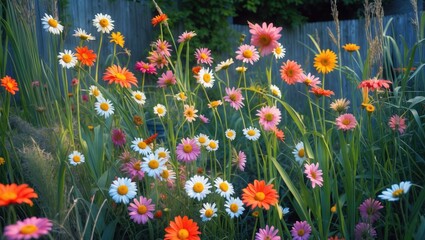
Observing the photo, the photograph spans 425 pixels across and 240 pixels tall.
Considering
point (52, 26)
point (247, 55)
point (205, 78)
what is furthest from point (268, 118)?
point (52, 26)

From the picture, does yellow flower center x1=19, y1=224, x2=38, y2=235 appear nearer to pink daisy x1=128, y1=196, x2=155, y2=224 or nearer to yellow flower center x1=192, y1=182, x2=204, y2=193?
pink daisy x1=128, y1=196, x2=155, y2=224

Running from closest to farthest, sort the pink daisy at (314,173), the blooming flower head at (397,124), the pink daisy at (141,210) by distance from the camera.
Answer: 1. the pink daisy at (141,210)
2. the pink daisy at (314,173)
3. the blooming flower head at (397,124)

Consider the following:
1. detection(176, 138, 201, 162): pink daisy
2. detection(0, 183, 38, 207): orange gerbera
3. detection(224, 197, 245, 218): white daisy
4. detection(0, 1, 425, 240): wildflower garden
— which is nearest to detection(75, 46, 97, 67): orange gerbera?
detection(0, 1, 425, 240): wildflower garden

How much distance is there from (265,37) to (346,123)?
393 millimetres

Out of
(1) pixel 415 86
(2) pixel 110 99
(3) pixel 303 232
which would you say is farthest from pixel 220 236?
(1) pixel 415 86

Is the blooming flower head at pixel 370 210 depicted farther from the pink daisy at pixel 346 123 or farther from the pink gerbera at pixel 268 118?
the pink gerbera at pixel 268 118

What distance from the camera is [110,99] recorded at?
2.19 m

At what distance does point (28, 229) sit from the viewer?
1045 millimetres

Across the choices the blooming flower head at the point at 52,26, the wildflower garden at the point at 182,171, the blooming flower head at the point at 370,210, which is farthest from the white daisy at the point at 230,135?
the blooming flower head at the point at 52,26

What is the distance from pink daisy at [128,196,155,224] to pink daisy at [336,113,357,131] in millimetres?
655

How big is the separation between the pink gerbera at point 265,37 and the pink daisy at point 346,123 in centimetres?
33

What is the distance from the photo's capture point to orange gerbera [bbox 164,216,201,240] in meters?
1.53

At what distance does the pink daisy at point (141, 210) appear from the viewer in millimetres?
1671

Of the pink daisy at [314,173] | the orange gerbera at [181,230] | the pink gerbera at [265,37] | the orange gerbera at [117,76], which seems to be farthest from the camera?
the orange gerbera at [117,76]
